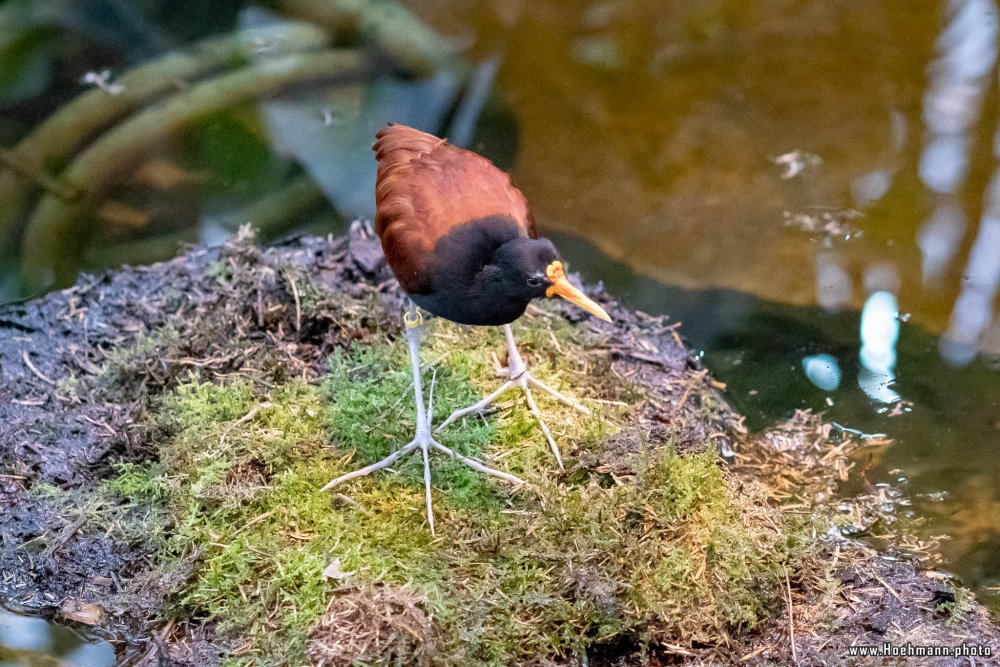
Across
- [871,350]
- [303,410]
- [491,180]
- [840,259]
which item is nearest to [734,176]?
[840,259]

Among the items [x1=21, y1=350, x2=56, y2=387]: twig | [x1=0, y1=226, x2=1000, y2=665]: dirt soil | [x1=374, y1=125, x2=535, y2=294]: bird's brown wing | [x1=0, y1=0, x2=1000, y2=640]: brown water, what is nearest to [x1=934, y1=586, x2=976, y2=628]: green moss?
[x1=0, y1=226, x2=1000, y2=665]: dirt soil

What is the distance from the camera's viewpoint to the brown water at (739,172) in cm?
385

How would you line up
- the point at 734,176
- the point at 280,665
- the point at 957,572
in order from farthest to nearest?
the point at 734,176, the point at 957,572, the point at 280,665

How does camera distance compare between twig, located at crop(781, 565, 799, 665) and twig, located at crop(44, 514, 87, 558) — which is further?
twig, located at crop(44, 514, 87, 558)

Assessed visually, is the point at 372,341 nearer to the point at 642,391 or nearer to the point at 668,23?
the point at 642,391

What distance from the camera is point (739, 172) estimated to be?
5023 mm

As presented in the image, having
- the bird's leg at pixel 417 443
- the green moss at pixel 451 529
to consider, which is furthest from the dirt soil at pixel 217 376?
the bird's leg at pixel 417 443

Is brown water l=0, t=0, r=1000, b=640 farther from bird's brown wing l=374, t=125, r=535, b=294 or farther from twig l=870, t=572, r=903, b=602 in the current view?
bird's brown wing l=374, t=125, r=535, b=294

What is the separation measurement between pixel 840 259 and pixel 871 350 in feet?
2.26

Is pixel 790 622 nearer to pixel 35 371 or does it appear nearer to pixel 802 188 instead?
pixel 802 188

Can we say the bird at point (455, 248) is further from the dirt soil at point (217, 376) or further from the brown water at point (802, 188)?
the brown water at point (802, 188)

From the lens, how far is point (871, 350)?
397 centimetres

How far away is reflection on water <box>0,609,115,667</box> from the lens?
2951mm

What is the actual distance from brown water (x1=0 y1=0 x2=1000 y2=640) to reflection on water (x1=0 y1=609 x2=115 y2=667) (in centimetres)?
229
